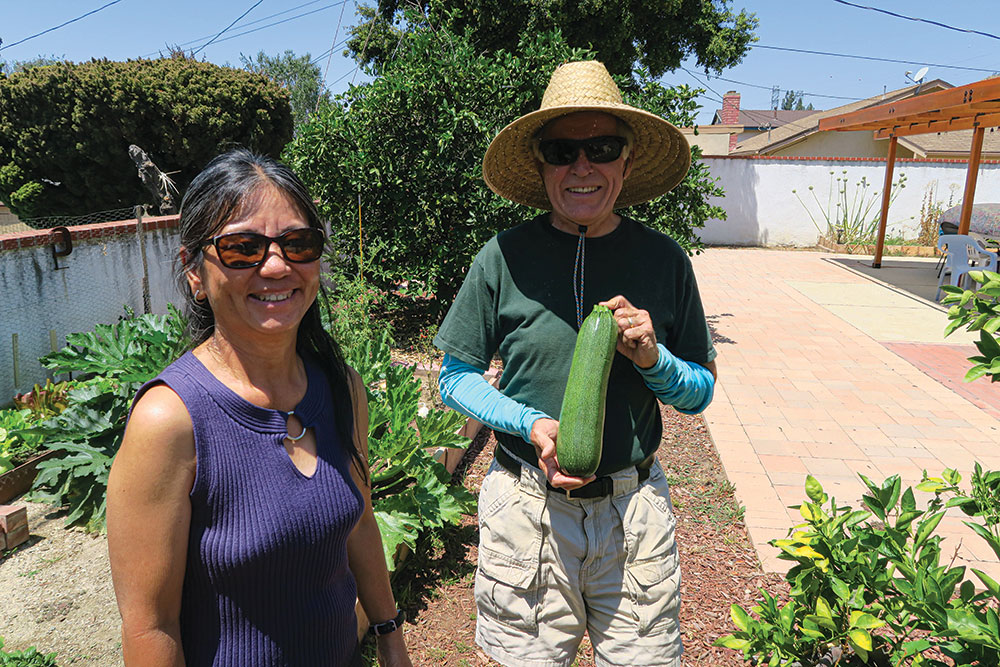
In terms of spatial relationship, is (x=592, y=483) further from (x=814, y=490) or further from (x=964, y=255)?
(x=964, y=255)

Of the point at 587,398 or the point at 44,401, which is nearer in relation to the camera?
the point at 587,398

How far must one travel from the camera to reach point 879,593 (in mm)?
2158

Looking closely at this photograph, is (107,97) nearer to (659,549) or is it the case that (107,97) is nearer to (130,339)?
(130,339)

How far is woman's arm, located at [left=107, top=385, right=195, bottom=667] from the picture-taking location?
4.09ft

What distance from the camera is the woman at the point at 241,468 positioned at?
127cm

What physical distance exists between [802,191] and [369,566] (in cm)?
2197

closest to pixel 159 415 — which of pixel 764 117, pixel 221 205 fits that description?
pixel 221 205

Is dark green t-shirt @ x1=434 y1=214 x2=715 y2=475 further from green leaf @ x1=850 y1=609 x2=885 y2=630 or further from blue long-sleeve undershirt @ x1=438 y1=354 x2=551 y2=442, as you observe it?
green leaf @ x1=850 y1=609 x2=885 y2=630

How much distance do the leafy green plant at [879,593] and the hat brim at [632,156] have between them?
1.29 metres

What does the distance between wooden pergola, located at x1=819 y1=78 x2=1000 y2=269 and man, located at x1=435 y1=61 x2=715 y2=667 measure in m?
10.6

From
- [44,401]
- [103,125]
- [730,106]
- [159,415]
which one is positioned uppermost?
[730,106]

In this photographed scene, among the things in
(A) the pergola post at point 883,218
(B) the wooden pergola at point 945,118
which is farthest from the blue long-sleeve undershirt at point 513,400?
(A) the pergola post at point 883,218

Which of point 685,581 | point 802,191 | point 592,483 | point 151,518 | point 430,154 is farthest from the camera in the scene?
point 802,191

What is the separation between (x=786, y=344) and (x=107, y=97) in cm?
1397
